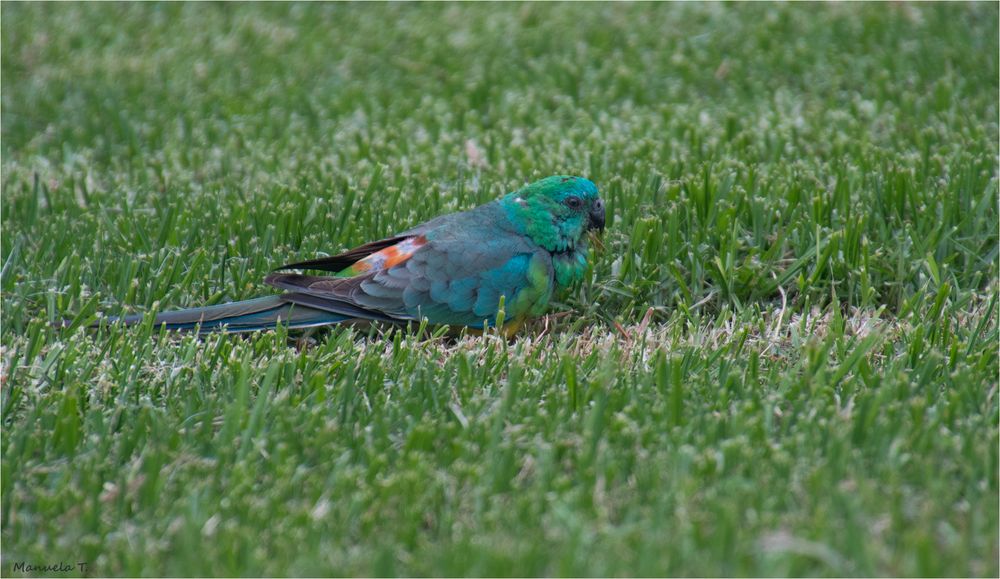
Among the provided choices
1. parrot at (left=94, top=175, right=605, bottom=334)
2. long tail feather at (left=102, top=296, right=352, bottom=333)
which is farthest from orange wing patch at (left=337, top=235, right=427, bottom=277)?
long tail feather at (left=102, top=296, right=352, bottom=333)

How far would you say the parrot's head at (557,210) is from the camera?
420 cm

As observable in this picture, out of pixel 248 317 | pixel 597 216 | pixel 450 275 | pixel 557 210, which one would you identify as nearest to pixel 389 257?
pixel 450 275

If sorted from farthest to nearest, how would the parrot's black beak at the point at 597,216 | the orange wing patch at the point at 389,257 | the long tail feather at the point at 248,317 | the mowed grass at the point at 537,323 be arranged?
1. the parrot's black beak at the point at 597,216
2. the orange wing patch at the point at 389,257
3. the long tail feather at the point at 248,317
4. the mowed grass at the point at 537,323

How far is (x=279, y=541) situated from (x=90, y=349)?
4.76ft

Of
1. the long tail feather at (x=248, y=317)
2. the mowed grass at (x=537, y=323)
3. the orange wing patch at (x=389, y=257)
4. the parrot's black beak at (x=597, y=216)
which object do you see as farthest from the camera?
the parrot's black beak at (x=597, y=216)

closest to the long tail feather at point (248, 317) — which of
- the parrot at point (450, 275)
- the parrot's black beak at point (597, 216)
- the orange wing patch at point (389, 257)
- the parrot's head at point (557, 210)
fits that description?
the parrot at point (450, 275)

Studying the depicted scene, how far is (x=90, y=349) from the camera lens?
365cm

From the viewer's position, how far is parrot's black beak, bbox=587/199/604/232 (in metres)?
4.25

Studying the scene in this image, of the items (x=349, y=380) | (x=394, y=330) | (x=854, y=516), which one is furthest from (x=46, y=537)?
(x=854, y=516)

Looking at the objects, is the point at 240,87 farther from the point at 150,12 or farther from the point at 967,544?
the point at 967,544

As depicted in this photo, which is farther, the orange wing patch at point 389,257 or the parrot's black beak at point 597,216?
the parrot's black beak at point 597,216

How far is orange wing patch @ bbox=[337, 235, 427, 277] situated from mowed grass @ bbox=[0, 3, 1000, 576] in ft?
0.88

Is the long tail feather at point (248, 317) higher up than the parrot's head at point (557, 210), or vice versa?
the parrot's head at point (557, 210)

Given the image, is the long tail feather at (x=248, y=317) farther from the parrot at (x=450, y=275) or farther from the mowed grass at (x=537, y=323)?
the mowed grass at (x=537, y=323)
